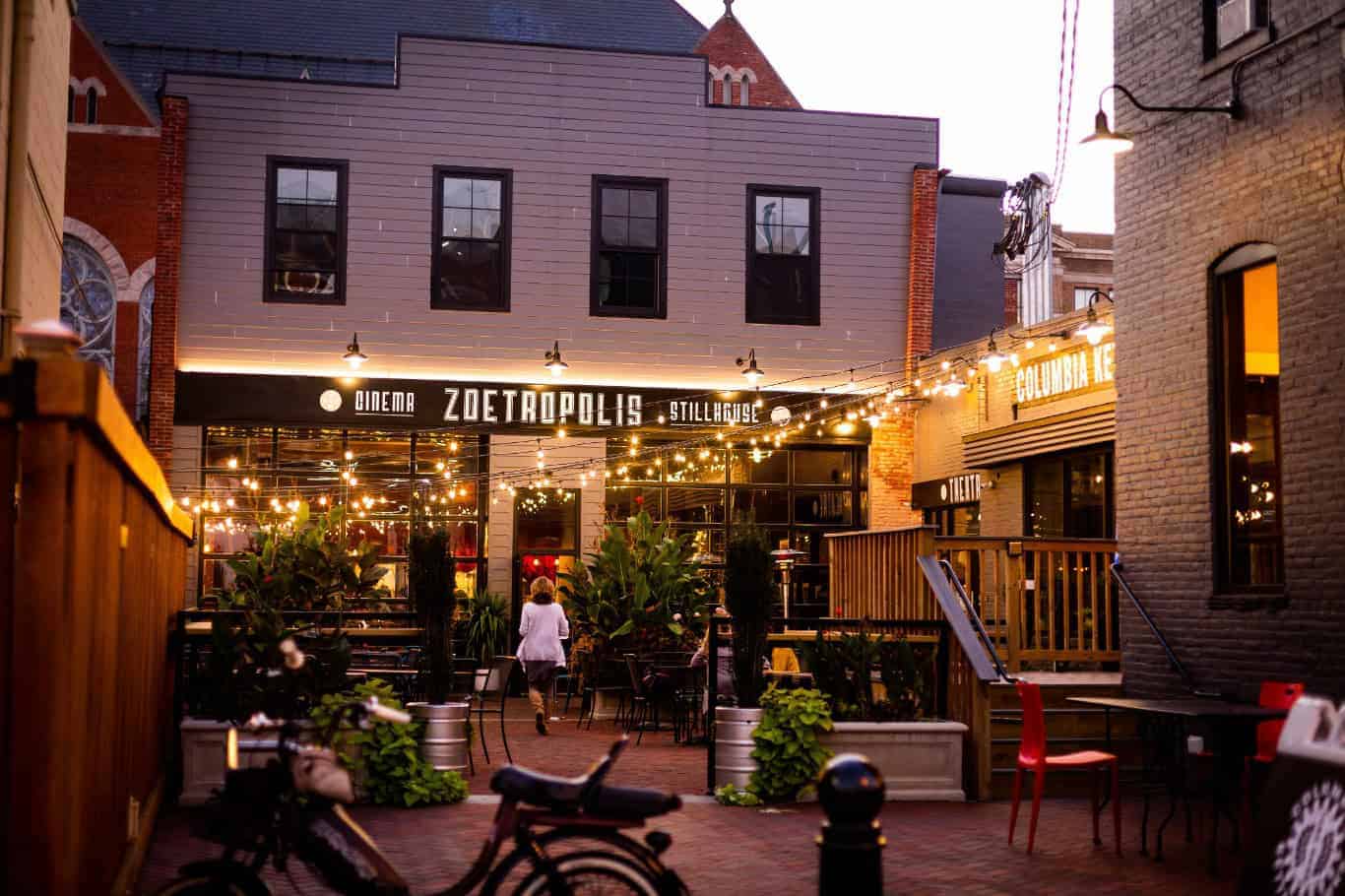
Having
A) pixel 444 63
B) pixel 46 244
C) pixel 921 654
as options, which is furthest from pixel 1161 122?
pixel 444 63

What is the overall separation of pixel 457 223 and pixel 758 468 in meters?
5.45

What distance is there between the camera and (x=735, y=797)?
11.5 m

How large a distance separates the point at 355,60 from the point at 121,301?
7.63 metres

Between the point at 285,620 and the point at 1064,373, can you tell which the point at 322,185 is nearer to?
the point at 285,620

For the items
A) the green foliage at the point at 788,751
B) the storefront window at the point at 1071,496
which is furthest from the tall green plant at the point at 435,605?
the storefront window at the point at 1071,496

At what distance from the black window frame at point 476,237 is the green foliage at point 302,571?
420 cm

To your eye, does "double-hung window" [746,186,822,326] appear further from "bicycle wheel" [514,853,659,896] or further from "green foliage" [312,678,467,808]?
"bicycle wheel" [514,853,659,896]

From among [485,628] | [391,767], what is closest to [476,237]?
[485,628]

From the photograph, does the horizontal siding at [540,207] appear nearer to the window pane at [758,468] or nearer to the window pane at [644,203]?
the window pane at [644,203]

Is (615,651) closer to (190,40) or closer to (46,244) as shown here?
(46,244)

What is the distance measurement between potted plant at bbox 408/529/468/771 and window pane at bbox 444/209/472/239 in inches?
391

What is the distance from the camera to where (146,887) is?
26.3 feet

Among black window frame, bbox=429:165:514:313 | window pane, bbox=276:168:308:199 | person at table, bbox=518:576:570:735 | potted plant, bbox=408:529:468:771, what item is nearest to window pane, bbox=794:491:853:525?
black window frame, bbox=429:165:514:313

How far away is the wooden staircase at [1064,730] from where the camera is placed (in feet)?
40.8
